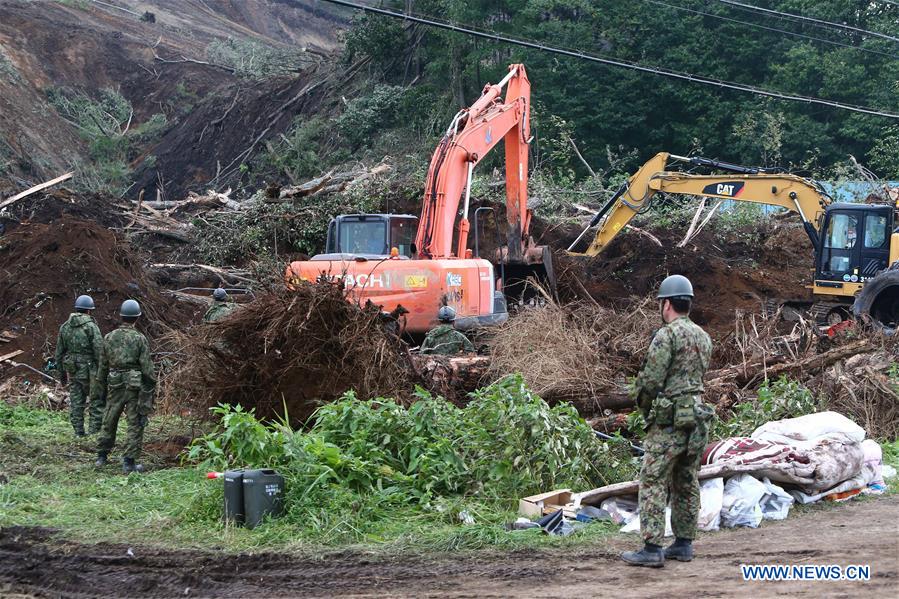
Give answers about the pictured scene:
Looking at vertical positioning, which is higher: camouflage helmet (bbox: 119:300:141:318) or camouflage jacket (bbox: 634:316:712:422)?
camouflage jacket (bbox: 634:316:712:422)

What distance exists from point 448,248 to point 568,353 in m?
3.78

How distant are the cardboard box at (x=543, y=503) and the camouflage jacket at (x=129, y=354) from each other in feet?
15.2

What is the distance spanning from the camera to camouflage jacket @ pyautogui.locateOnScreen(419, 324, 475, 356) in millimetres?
12945

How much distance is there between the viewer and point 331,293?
10.8 metres

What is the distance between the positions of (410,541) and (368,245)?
28.8ft

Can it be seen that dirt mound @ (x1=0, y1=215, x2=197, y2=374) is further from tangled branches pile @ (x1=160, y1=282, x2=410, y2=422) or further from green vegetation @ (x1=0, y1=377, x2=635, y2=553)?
green vegetation @ (x1=0, y1=377, x2=635, y2=553)

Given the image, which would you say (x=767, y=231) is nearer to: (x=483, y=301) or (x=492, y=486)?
(x=483, y=301)

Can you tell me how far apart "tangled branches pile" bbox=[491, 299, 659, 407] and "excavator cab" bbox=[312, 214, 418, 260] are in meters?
2.89

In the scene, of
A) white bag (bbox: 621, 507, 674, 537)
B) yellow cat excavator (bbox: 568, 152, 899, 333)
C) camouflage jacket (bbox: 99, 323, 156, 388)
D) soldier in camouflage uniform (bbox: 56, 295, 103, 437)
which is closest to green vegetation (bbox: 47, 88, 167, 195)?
yellow cat excavator (bbox: 568, 152, 899, 333)

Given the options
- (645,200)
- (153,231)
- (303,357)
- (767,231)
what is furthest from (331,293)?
(767,231)

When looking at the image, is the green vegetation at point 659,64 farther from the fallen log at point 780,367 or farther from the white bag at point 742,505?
the white bag at point 742,505

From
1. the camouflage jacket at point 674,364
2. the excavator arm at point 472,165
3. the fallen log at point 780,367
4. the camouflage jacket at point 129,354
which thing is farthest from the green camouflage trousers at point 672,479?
the excavator arm at point 472,165

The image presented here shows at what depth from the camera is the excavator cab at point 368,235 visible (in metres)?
15.8

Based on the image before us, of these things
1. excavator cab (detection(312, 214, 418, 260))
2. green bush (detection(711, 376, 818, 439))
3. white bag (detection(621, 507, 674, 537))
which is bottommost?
white bag (detection(621, 507, 674, 537))
